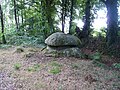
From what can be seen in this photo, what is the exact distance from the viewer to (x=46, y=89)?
613 centimetres

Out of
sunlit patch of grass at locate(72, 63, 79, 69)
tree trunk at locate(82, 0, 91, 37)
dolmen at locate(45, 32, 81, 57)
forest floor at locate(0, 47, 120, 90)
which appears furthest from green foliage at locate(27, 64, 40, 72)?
tree trunk at locate(82, 0, 91, 37)

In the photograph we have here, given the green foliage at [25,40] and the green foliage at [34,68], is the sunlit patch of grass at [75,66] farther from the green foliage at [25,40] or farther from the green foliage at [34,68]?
the green foliage at [25,40]

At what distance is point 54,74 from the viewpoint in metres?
7.53

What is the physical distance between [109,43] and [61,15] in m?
6.87

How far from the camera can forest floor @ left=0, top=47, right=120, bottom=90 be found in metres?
6.38

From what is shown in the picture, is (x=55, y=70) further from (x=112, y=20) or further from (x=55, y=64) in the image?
(x=112, y=20)

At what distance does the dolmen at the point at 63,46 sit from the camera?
10.9 meters

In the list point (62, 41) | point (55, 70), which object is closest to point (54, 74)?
point (55, 70)

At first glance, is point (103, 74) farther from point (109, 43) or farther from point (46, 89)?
point (109, 43)

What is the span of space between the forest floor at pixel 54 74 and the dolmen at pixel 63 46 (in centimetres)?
83

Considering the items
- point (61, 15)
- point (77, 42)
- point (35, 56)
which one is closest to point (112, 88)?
point (35, 56)

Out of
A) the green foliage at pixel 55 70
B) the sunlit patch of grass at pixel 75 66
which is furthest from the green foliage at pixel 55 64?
the sunlit patch of grass at pixel 75 66

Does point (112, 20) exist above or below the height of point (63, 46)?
above

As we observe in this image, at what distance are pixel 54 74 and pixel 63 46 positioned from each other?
4.10m
